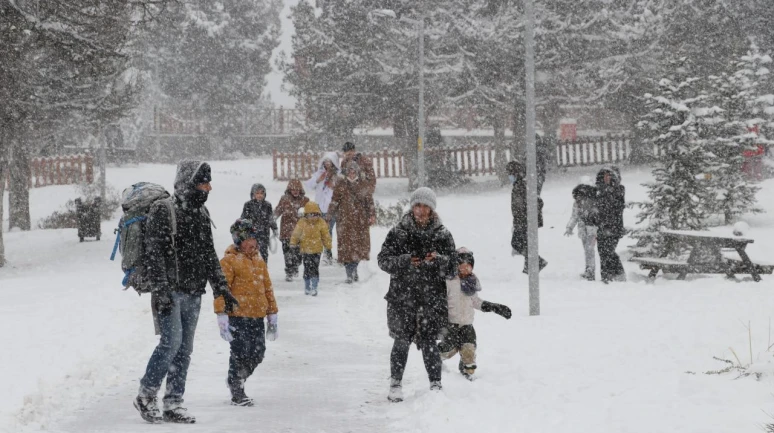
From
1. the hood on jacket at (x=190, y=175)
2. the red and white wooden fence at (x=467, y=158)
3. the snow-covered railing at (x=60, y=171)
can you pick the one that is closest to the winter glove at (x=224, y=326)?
the hood on jacket at (x=190, y=175)

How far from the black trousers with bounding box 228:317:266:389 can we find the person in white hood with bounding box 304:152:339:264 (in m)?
8.48

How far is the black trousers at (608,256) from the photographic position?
14.9m

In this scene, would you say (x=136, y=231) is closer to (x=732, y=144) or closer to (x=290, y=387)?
(x=290, y=387)

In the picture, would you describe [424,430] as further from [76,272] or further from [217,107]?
[217,107]

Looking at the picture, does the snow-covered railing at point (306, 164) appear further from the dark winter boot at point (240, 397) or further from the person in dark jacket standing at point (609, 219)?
the dark winter boot at point (240, 397)

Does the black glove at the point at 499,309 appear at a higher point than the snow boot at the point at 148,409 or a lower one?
higher

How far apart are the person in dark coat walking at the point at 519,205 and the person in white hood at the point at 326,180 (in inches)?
120

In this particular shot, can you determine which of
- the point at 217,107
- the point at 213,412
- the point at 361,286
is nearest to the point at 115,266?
the point at 361,286

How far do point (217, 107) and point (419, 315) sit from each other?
1717 inches

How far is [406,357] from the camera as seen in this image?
7.46 meters

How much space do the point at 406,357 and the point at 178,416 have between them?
1.84 metres

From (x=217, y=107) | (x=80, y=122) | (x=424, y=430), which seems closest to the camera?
(x=424, y=430)

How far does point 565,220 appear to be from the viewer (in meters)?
23.7

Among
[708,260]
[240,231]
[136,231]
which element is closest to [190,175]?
[136,231]
